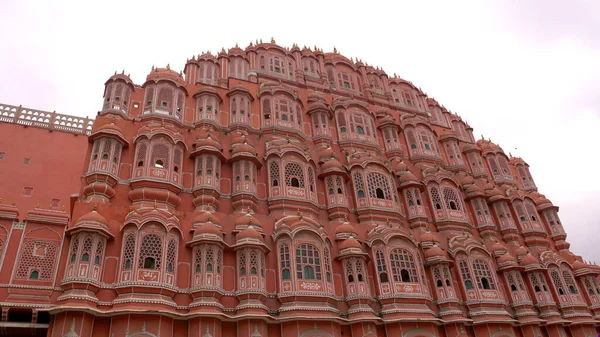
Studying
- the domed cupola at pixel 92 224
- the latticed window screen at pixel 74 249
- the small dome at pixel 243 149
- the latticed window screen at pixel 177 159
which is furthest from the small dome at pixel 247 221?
the latticed window screen at pixel 74 249

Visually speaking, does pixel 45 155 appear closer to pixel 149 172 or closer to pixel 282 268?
pixel 149 172

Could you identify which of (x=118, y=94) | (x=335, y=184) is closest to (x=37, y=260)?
(x=118, y=94)

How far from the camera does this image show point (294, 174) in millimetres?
23516

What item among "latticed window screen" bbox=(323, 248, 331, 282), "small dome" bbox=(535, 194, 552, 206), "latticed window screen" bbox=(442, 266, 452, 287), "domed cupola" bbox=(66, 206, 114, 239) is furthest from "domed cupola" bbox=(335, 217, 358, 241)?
"small dome" bbox=(535, 194, 552, 206)

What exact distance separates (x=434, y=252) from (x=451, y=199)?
6.00 m

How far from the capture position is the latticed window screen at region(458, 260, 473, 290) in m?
23.2

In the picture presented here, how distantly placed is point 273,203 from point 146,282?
7.82m

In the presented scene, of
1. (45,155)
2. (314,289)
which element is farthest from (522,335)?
(45,155)

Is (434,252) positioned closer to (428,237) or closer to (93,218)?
(428,237)

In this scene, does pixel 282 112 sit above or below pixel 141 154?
above

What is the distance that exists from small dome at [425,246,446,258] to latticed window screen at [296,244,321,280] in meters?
6.86

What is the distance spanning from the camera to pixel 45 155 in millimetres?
26891

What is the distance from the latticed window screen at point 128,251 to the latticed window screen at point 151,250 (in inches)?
14.0

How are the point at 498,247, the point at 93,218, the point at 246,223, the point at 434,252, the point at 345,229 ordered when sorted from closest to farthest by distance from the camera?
the point at 93,218, the point at 246,223, the point at 345,229, the point at 434,252, the point at 498,247
